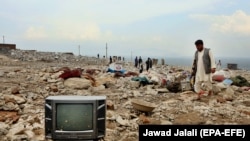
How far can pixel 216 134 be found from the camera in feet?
10.2

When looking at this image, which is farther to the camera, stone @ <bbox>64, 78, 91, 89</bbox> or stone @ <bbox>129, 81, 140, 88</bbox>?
stone @ <bbox>129, 81, 140, 88</bbox>

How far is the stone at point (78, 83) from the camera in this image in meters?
8.78

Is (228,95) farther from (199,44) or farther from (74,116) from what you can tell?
(74,116)

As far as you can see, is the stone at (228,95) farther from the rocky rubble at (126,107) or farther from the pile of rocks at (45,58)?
the pile of rocks at (45,58)

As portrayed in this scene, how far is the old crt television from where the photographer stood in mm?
3721

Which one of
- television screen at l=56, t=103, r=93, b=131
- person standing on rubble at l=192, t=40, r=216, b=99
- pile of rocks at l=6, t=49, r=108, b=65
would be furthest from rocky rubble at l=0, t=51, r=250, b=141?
pile of rocks at l=6, t=49, r=108, b=65

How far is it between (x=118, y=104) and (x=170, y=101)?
102 centimetres

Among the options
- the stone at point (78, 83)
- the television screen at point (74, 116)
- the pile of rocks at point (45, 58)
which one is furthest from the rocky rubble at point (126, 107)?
the pile of rocks at point (45, 58)

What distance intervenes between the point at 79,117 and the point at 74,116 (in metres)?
0.06

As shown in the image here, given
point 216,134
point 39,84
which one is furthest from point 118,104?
point 216,134

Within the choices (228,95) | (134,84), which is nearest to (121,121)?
(228,95)

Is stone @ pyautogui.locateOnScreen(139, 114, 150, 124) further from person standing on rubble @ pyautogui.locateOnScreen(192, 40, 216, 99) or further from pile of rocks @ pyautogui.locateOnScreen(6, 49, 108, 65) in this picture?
pile of rocks @ pyautogui.locateOnScreen(6, 49, 108, 65)

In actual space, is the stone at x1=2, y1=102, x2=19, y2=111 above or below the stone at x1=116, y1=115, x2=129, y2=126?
above

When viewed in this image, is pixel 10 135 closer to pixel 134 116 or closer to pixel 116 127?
pixel 116 127
